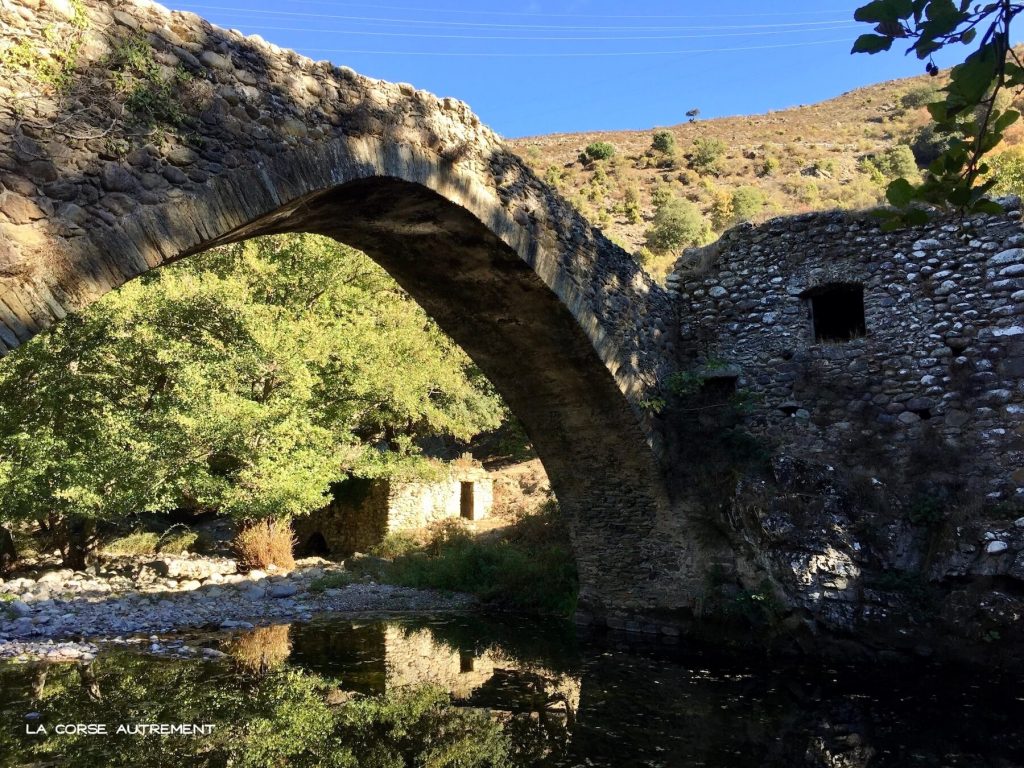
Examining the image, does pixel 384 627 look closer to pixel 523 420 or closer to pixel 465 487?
pixel 523 420

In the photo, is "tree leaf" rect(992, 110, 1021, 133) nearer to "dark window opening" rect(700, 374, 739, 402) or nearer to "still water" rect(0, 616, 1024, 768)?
"still water" rect(0, 616, 1024, 768)

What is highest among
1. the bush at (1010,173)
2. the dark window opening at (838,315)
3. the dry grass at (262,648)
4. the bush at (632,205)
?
the bush at (632,205)

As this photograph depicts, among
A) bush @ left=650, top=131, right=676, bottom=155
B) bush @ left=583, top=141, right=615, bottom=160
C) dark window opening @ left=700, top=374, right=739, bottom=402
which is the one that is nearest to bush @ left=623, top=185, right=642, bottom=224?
bush @ left=583, top=141, right=615, bottom=160

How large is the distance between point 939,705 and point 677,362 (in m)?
4.31

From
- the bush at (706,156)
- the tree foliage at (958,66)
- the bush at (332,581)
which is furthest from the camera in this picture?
the bush at (706,156)

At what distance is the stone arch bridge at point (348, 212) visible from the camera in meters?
3.42

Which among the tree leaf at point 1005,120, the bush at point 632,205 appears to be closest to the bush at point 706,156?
the bush at point 632,205

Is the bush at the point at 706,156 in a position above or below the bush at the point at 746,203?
above

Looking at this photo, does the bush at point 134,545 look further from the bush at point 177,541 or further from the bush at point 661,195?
the bush at point 661,195

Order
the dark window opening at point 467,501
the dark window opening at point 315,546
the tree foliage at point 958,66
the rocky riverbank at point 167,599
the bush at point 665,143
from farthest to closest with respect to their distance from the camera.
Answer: the bush at point 665,143
the dark window opening at point 467,501
the dark window opening at point 315,546
the rocky riverbank at point 167,599
the tree foliage at point 958,66

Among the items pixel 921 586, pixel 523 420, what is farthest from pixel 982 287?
pixel 523 420

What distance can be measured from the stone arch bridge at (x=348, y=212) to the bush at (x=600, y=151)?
2707cm

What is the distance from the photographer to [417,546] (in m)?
14.2


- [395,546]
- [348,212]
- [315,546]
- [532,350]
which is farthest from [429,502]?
[348,212]
